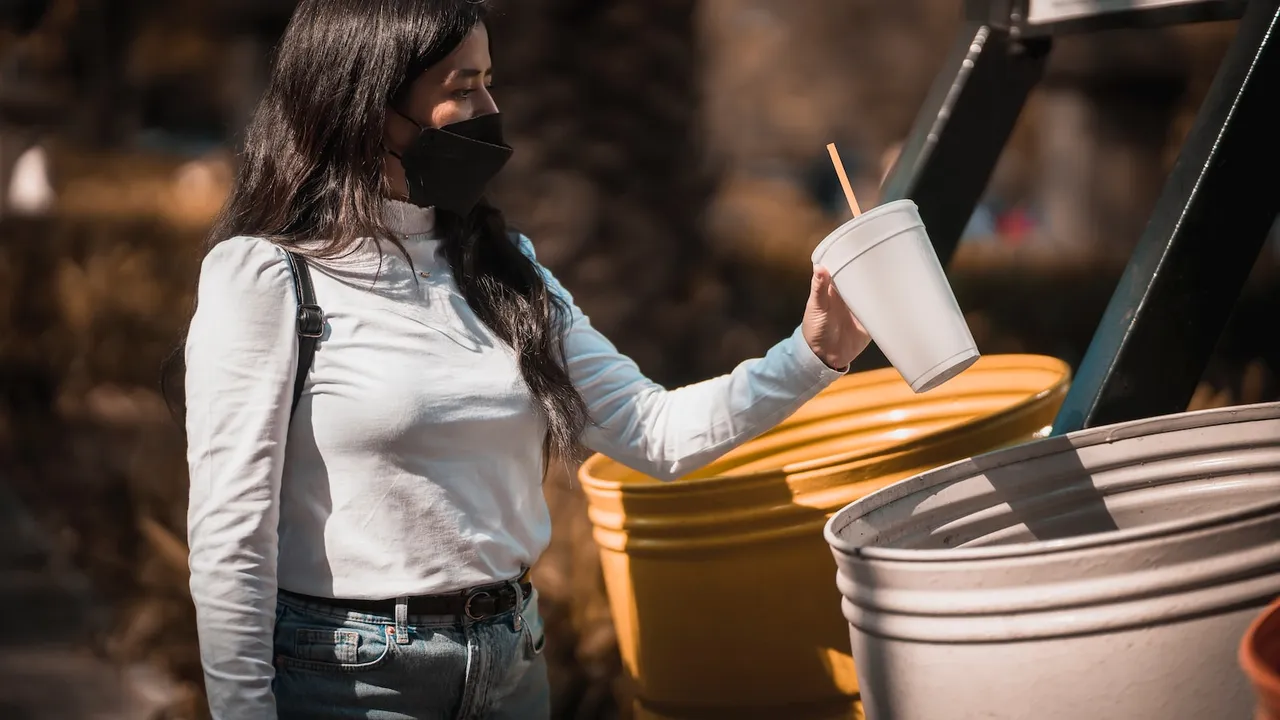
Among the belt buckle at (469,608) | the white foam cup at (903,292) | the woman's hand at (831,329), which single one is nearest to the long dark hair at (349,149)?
the belt buckle at (469,608)

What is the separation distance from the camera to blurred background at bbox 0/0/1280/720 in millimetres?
4004

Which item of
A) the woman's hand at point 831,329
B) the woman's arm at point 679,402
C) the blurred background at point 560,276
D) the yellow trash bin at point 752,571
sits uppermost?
the woman's hand at point 831,329

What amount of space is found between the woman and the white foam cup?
5.0 inches

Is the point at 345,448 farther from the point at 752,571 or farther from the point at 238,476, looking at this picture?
the point at 752,571

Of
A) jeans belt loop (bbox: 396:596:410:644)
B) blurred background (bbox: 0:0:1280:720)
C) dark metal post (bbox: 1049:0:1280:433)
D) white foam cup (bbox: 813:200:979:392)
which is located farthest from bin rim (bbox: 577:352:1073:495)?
blurred background (bbox: 0:0:1280:720)

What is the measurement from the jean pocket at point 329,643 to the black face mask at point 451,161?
0.64 meters

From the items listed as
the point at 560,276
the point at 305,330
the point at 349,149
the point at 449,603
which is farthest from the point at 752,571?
the point at 560,276

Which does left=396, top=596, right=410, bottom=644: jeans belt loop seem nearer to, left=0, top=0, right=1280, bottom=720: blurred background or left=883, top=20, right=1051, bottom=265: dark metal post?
left=0, top=0, right=1280, bottom=720: blurred background

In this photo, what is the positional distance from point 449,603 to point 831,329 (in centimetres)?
67

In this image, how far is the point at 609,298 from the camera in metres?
5.61

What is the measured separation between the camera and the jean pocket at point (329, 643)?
1.85 m

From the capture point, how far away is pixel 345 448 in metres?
1.87

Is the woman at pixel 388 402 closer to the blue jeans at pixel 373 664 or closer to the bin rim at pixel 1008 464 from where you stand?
the blue jeans at pixel 373 664

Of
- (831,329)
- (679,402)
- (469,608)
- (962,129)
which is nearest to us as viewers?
(469,608)
